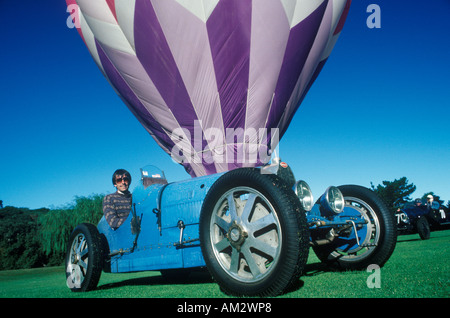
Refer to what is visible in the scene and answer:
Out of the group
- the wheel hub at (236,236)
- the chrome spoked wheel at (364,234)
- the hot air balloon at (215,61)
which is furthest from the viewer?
the hot air balloon at (215,61)

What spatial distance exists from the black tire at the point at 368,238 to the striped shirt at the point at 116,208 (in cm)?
275

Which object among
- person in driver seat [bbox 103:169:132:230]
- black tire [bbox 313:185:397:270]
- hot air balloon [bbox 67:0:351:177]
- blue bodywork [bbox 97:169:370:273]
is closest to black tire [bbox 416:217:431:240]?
hot air balloon [bbox 67:0:351:177]

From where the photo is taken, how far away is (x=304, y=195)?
368 centimetres

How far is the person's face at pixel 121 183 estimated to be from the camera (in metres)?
5.14

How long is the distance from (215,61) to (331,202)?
16.1ft

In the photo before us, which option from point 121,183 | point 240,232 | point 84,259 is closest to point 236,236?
point 240,232

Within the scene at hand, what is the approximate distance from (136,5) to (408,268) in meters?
7.21

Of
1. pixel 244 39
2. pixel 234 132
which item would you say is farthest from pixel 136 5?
pixel 234 132

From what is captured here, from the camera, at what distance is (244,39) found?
738 cm

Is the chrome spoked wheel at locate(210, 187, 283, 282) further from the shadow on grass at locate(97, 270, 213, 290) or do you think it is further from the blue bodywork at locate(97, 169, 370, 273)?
the shadow on grass at locate(97, 270, 213, 290)

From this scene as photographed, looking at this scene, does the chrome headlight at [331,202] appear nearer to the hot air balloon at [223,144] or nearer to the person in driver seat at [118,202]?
the hot air balloon at [223,144]

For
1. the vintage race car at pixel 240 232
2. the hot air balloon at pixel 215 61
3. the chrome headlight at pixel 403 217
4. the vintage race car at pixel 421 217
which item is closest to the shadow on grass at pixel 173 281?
the vintage race car at pixel 240 232

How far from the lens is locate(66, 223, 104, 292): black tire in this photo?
4426 mm
